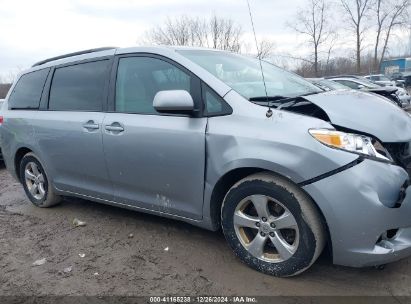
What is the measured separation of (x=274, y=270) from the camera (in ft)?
9.50

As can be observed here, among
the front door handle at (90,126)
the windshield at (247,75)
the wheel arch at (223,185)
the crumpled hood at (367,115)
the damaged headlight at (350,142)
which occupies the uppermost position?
the windshield at (247,75)

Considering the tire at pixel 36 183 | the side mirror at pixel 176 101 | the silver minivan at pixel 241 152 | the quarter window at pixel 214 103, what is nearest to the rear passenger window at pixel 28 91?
the silver minivan at pixel 241 152

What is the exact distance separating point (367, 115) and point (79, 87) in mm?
2815

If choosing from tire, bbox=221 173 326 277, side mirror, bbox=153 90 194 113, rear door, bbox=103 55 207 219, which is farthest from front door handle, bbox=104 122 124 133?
tire, bbox=221 173 326 277

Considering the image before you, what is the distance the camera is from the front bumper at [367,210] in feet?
8.19

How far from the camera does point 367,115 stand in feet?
9.37

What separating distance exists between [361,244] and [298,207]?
454 mm

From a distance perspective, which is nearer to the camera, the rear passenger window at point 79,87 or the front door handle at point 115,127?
the front door handle at point 115,127

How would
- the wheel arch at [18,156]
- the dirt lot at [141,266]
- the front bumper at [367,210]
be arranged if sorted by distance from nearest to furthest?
the front bumper at [367,210], the dirt lot at [141,266], the wheel arch at [18,156]

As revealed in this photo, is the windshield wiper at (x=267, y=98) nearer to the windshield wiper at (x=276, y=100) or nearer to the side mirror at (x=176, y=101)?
the windshield wiper at (x=276, y=100)

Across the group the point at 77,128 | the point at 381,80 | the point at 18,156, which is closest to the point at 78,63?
the point at 77,128

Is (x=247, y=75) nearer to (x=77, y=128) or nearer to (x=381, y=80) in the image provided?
(x=77, y=128)

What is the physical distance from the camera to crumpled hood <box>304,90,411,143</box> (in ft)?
8.99

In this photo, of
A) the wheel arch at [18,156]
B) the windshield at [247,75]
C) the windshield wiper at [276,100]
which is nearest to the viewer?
the windshield wiper at [276,100]
